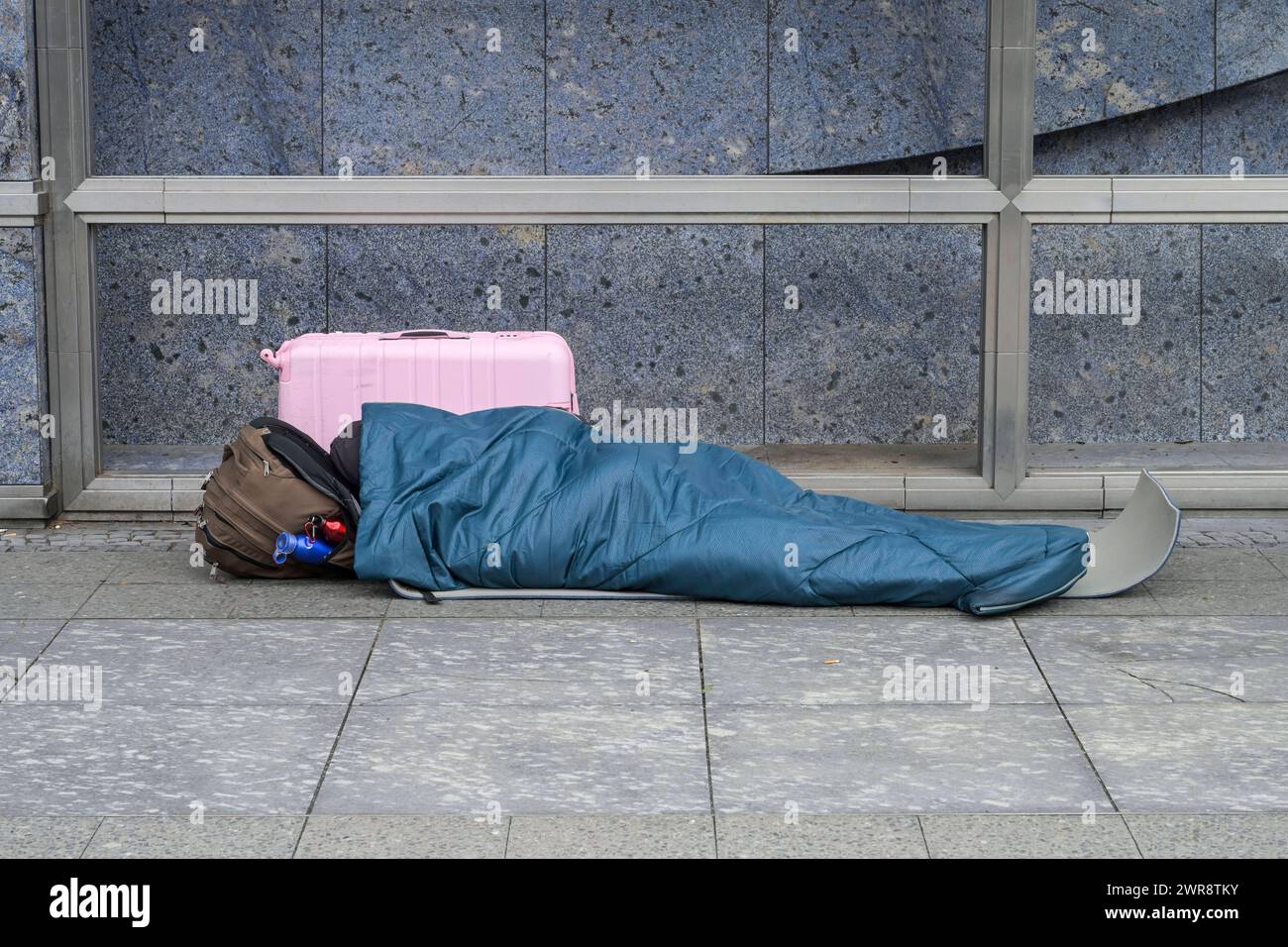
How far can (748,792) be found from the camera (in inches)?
163

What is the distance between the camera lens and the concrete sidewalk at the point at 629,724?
12.9 feet

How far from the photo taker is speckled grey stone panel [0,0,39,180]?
6.41 m

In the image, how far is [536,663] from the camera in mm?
5113

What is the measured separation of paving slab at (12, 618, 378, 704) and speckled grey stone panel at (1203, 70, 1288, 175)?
4545 millimetres

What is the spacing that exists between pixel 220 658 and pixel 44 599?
0.95 metres

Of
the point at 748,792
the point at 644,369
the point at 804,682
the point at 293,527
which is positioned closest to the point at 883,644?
the point at 804,682

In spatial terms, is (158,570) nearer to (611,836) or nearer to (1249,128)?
(611,836)

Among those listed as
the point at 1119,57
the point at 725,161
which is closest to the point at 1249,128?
the point at 1119,57

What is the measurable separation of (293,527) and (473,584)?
2.02 ft

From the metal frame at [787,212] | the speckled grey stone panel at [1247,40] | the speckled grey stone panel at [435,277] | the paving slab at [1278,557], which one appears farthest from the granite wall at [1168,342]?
the speckled grey stone panel at [435,277]

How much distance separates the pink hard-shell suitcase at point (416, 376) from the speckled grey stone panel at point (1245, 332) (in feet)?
10.1

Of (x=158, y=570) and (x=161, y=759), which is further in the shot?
(x=158, y=570)

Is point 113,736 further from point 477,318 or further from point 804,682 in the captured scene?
point 477,318

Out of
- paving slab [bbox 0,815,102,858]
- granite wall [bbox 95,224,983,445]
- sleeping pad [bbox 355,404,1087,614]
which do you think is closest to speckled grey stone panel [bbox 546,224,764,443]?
granite wall [bbox 95,224,983,445]
